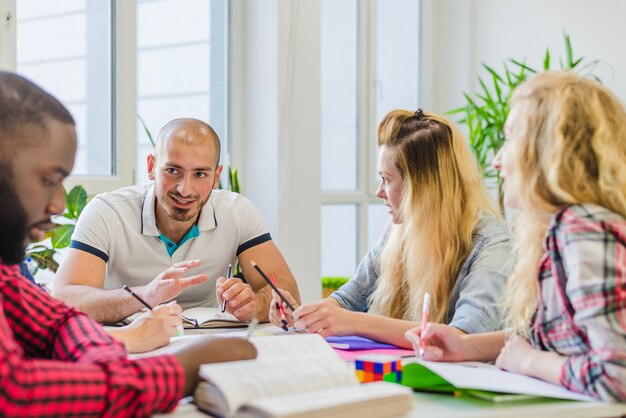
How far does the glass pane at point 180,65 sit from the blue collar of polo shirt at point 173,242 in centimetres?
105

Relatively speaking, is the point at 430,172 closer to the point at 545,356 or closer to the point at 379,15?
the point at 545,356

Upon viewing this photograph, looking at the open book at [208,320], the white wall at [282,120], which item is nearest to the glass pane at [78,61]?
the white wall at [282,120]

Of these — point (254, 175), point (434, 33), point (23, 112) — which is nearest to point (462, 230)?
point (23, 112)

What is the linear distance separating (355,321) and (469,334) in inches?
11.4

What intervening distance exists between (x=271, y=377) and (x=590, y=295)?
519 mm

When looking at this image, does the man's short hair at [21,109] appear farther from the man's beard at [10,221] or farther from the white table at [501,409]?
the white table at [501,409]

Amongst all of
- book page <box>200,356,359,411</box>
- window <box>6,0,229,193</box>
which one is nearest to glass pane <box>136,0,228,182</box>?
window <box>6,0,229,193</box>

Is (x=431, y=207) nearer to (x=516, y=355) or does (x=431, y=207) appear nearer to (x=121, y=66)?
(x=516, y=355)

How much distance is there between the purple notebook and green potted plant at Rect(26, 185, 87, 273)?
1.32 metres

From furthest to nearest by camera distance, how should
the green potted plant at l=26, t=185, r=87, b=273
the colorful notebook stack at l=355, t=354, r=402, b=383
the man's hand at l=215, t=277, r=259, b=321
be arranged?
1. the green potted plant at l=26, t=185, r=87, b=273
2. the man's hand at l=215, t=277, r=259, b=321
3. the colorful notebook stack at l=355, t=354, r=402, b=383

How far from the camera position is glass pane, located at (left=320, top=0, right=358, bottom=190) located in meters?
4.55

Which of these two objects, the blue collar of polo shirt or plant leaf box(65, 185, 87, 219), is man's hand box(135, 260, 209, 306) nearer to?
the blue collar of polo shirt

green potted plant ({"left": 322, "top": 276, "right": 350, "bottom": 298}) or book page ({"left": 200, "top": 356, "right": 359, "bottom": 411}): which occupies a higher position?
book page ({"left": 200, "top": 356, "right": 359, "bottom": 411})

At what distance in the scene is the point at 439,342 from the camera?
1.67m
